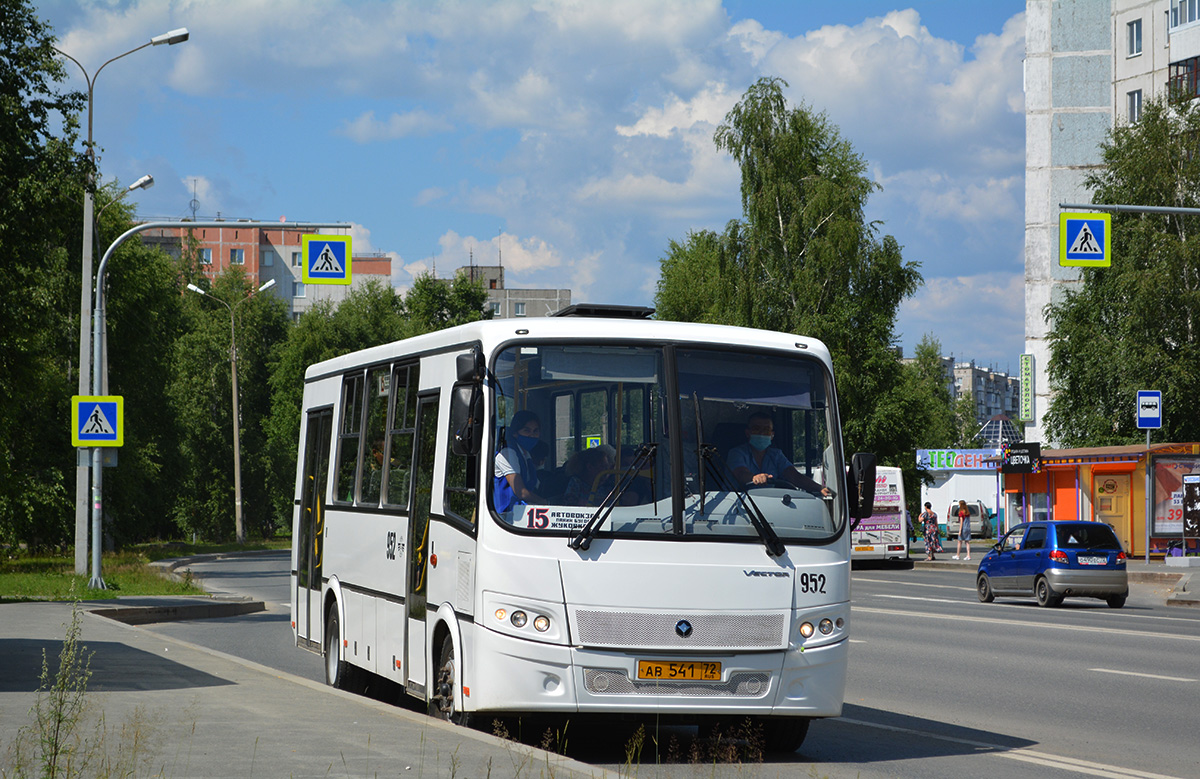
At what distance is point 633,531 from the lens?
8852 mm

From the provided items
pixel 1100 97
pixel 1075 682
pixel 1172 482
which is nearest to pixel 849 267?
pixel 1172 482

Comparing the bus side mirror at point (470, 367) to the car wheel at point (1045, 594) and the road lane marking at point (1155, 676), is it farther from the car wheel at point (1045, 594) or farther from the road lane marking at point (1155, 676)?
the car wheel at point (1045, 594)

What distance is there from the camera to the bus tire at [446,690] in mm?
9352

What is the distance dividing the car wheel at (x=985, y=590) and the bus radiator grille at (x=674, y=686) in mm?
20280

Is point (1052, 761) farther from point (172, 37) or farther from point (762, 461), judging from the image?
point (172, 37)

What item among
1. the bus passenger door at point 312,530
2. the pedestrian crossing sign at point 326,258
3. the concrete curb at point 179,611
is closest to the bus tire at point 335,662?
the bus passenger door at point 312,530

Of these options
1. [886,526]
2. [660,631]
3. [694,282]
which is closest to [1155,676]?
[660,631]

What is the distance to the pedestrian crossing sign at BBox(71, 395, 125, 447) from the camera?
980 inches

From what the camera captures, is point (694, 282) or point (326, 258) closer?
point (326, 258)

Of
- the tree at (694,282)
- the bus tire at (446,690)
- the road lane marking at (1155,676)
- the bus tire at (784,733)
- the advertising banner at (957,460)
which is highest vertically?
the tree at (694,282)

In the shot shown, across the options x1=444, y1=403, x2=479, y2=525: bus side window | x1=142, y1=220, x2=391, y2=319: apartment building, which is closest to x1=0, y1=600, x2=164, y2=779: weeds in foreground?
x1=444, y1=403, x2=479, y2=525: bus side window

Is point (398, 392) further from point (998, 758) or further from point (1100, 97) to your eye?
point (1100, 97)

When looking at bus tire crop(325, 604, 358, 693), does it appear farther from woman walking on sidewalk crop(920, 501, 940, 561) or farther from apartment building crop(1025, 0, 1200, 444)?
apartment building crop(1025, 0, 1200, 444)

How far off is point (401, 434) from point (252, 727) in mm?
3041
